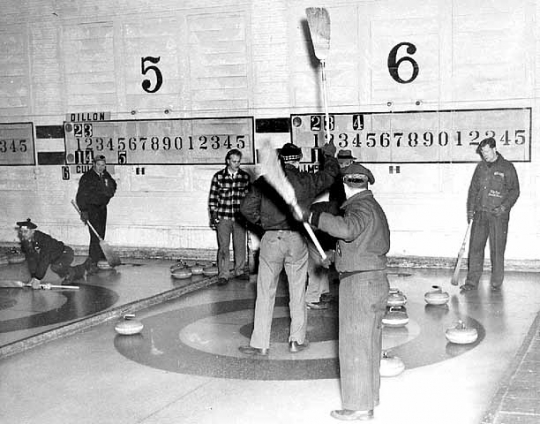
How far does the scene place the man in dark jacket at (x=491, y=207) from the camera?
13.0 meters

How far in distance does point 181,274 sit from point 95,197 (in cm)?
274

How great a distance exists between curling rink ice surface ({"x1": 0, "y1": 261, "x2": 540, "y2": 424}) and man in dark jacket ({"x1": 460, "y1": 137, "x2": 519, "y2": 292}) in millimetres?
414

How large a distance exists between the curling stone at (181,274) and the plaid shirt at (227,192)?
1297 millimetres

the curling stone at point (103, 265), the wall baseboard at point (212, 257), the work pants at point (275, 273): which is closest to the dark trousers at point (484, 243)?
the wall baseboard at point (212, 257)

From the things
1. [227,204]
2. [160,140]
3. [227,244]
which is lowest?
[227,244]

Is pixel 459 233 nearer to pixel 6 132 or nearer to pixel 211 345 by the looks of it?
pixel 211 345

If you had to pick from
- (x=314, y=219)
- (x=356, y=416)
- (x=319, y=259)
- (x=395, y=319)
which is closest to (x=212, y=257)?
(x=319, y=259)

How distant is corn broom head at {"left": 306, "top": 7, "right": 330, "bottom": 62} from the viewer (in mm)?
10867

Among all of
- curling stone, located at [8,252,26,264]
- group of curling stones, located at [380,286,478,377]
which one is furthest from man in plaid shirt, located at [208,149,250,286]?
curling stone, located at [8,252,26,264]

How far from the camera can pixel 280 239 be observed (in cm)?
939

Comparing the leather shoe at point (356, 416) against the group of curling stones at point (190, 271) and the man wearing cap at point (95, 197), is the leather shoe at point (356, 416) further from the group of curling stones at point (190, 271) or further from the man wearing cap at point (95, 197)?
the man wearing cap at point (95, 197)

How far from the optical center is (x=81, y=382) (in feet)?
28.8

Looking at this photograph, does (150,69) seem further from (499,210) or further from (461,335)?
(461,335)

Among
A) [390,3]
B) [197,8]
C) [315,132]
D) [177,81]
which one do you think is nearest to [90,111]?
→ [177,81]
